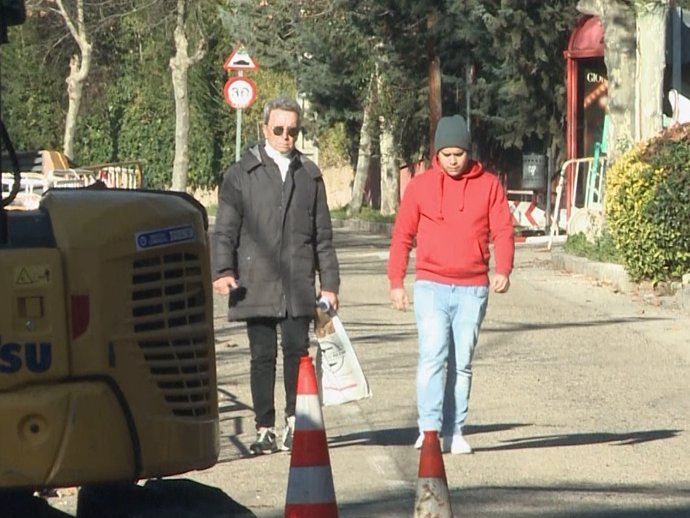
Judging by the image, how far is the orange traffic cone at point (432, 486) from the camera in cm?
→ 689

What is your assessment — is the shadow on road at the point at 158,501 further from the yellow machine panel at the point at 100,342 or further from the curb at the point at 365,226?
the curb at the point at 365,226

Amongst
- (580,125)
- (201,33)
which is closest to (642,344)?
(580,125)

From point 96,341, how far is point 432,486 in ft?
7.00

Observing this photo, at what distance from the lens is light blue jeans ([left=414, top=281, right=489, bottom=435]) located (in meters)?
9.62

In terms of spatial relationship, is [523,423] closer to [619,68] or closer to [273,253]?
[273,253]

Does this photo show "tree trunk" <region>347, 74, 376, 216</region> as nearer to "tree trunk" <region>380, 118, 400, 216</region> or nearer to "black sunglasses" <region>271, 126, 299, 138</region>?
"tree trunk" <region>380, 118, 400, 216</region>

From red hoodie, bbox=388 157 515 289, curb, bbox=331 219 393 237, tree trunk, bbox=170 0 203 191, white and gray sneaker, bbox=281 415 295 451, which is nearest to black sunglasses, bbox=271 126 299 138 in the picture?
red hoodie, bbox=388 157 515 289

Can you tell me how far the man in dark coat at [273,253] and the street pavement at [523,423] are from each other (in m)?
0.53

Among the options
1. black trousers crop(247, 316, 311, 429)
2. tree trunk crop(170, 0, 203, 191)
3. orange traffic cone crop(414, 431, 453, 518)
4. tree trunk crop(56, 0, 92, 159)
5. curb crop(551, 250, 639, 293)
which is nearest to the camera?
orange traffic cone crop(414, 431, 453, 518)

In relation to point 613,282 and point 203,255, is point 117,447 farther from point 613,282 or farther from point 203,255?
point 613,282

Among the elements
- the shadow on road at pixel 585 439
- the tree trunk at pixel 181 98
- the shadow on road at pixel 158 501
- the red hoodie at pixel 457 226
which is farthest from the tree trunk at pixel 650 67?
the tree trunk at pixel 181 98

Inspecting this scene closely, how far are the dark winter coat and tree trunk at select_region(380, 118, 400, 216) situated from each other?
2728 cm

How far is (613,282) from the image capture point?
20.3 m

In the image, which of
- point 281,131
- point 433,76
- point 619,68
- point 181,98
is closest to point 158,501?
point 281,131
